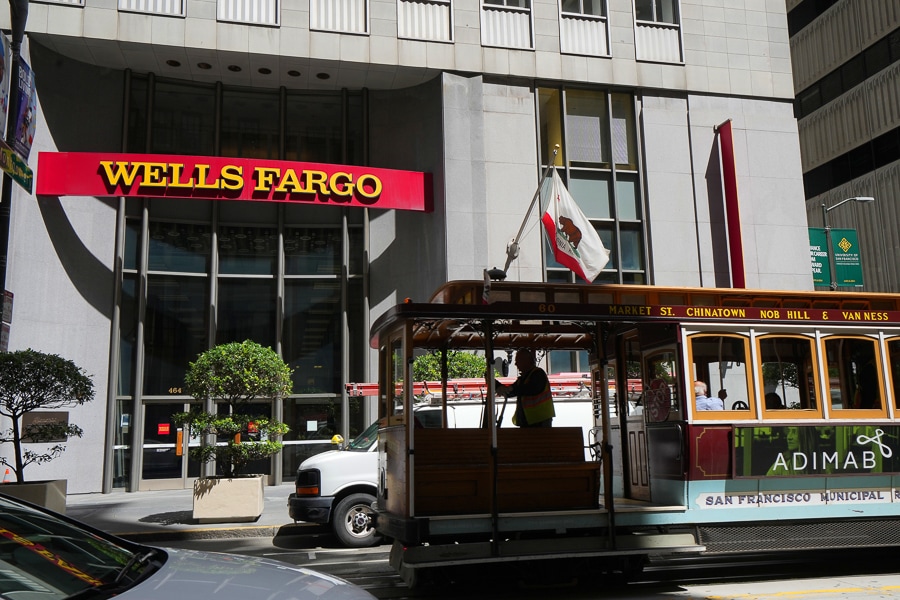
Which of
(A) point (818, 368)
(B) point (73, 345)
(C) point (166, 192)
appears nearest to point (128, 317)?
(B) point (73, 345)

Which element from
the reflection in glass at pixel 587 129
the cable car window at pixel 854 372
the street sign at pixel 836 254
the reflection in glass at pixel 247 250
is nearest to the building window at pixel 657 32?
the reflection in glass at pixel 587 129

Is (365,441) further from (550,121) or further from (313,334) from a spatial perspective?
(550,121)

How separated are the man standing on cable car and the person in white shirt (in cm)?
156

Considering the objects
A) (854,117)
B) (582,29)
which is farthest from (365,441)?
(854,117)

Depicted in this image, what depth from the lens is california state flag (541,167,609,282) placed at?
13.4 meters

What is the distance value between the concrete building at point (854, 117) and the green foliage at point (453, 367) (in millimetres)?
21964

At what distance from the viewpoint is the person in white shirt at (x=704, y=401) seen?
8.12 metres

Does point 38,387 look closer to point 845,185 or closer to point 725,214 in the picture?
point 725,214

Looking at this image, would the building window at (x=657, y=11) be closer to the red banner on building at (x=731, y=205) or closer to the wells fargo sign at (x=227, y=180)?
the red banner on building at (x=731, y=205)

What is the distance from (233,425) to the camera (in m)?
13.7

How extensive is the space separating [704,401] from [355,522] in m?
5.55

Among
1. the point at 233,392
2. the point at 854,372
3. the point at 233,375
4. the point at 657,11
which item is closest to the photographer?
the point at 854,372

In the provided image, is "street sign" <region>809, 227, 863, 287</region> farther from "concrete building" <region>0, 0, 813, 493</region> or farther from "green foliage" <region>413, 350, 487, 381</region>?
"green foliage" <region>413, 350, 487, 381</region>

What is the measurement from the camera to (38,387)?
12.6 metres
